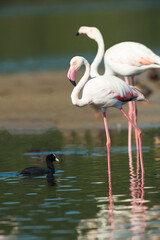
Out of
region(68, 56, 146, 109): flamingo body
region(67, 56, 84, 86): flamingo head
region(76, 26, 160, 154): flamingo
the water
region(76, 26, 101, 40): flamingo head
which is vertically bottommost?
the water

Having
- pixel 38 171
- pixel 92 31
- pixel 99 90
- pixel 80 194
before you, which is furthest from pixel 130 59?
pixel 80 194

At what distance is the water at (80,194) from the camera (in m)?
7.19

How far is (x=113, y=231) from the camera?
23.1ft

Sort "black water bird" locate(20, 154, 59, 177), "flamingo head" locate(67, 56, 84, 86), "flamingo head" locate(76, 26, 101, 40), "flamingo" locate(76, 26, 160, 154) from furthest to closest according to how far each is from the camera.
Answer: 1. "flamingo head" locate(76, 26, 101, 40)
2. "flamingo" locate(76, 26, 160, 154)
3. "flamingo head" locate(67, 56, 84, 86)
4. "black water bird" locate(20, 154, 59, 177)

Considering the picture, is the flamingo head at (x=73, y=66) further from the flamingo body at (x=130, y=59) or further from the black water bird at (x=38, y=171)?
the flamingo body at (x=130, y=59)

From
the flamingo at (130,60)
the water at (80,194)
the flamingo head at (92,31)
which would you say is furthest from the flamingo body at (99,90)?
the flamingo head at (92,31)

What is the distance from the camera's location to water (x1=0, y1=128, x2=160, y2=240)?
283 inches

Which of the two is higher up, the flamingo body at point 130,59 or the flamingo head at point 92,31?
the flamingo head at point 92,31

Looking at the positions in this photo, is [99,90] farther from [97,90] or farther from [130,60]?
[130,60]

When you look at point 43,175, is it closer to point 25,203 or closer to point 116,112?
point 25,203

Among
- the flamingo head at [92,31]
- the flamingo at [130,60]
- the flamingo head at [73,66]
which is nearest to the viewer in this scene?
the flamingo head at [73,66]

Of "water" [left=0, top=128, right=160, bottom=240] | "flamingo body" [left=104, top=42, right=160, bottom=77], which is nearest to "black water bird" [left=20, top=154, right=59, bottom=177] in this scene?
"water" [left=0, top=128, right=160, bottom=240]

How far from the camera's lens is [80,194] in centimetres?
888

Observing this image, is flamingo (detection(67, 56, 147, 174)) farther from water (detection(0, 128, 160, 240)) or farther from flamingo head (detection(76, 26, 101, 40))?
flamingo head (detection(76, 26, 101, 40))
